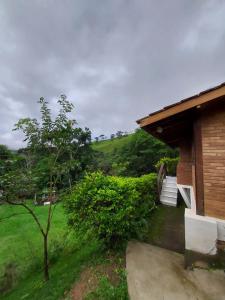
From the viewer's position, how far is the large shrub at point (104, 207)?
4.83 metres

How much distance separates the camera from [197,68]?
52.2ft

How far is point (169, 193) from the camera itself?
11.1 metres

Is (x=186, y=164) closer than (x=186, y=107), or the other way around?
(x=186, y=107)

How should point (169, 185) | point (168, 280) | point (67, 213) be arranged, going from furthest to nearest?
point (169, 185) → point (67, 213) → point (168, 280)

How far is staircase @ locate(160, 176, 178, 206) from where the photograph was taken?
10555mm

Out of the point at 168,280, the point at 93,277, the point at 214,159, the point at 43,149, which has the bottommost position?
the point at 93,277

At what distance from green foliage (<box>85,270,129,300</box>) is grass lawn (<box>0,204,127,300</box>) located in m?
0.02

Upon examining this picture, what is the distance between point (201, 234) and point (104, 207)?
8.05 feet

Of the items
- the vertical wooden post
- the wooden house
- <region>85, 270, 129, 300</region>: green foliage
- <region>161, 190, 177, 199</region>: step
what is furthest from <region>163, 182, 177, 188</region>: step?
<region>85, 270, 129, 300</region>: green foliage

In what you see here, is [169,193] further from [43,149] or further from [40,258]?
[43,149]

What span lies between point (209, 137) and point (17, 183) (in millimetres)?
5208

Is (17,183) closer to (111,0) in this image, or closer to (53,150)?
(53,150)

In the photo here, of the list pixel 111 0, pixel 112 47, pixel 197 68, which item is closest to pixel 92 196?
pixel 111 0

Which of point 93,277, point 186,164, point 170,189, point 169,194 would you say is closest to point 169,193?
point 169,194
